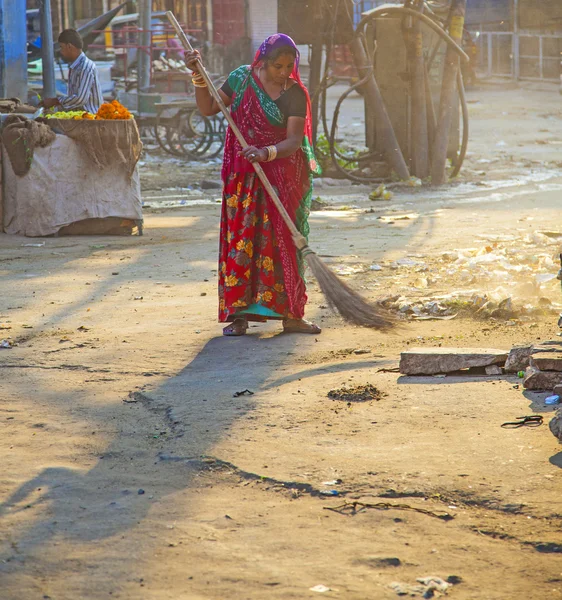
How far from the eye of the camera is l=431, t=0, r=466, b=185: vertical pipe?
36.8 ft

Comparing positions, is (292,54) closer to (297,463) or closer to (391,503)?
(297,463)

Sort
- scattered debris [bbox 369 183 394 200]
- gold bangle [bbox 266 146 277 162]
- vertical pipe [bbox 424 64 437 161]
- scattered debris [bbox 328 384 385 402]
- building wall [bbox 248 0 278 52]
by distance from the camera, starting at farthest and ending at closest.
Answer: building wall [bbox 248 0 278 52] → vertical pipe [bbox 424 64 437 161] → scattered debris [bbox 369 183 394 200] → gold bangle [bbox 266 146 277 162] → scattered debris [bbox 328 384 385 402]

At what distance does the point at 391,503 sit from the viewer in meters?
2.87

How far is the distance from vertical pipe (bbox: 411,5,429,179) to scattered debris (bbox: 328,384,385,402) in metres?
7.98

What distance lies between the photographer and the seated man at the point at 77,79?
27.6 ft

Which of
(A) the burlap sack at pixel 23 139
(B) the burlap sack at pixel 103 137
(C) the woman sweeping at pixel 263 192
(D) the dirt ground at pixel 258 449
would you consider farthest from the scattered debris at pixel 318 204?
(C) the woman sweeping at pixel 263 192

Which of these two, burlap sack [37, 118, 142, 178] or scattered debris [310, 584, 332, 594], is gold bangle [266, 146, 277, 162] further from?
burlap sack [37, 118, 142, 178]

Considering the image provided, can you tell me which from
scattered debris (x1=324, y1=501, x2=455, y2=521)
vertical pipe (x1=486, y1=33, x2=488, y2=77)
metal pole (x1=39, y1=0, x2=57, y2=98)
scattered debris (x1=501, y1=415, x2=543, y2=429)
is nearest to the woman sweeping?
scattered debris (x1=501, y1=415, x2=543, y2=429)

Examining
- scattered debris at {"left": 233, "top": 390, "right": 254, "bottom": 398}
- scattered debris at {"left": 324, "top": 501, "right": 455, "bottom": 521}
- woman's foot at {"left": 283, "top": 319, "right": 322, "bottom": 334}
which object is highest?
woman's foot at {"left": 283, "top": 319, "right": 322, "bottom": 334}

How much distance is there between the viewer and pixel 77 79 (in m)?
8.60

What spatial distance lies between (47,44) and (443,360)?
9.27 m

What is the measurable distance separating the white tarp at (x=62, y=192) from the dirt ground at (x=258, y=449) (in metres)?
1.63

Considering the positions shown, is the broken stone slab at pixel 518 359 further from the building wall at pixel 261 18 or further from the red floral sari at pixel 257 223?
the building wall at pixel 261 18

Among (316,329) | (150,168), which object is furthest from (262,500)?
(150,168)
